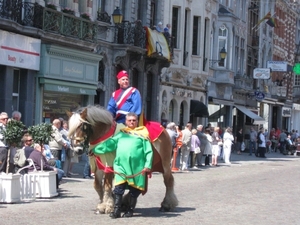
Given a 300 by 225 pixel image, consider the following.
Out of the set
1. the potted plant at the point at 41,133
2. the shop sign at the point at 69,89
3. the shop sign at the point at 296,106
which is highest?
the shop sign at the point at 296,106

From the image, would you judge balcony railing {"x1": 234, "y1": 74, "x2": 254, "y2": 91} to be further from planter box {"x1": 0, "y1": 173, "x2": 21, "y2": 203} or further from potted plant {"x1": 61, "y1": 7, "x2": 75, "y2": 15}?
planter box {"x1": 0, "y1": 173, "x2": 21, "y2": 203}

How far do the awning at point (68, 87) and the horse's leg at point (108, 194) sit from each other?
619 inches

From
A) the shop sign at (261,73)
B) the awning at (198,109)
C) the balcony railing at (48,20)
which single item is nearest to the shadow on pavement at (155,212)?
the balcony railing at (48,20)

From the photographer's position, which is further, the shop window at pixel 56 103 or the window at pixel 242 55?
the window at pixel 242 55

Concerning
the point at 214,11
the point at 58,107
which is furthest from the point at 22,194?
the point at 214,11

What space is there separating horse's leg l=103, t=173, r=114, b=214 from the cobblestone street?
20cm

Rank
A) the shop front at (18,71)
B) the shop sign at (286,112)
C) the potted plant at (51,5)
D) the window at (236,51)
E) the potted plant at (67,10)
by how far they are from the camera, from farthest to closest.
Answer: the shop sign at (286,112)
the window at (236,51)
the potted plant at (67,10)
the potted plant at (51,5)
the shop front at (18,71)

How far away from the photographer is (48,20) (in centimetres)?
2808

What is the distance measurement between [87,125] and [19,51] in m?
14.5

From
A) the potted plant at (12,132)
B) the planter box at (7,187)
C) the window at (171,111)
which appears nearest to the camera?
the planter box at (7,187)

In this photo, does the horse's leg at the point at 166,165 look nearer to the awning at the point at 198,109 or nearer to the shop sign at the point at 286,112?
the awning at the point at 198,109

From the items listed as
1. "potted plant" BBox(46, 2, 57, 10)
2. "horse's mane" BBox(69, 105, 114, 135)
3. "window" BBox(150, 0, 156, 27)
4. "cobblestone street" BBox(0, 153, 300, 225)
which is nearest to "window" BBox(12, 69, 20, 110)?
"potted plant" BBox(46, 2, 57, 10)

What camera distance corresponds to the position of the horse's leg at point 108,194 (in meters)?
13.0

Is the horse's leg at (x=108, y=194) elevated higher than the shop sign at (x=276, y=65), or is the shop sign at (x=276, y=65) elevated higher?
the shop sign at (x=276, y=65)
